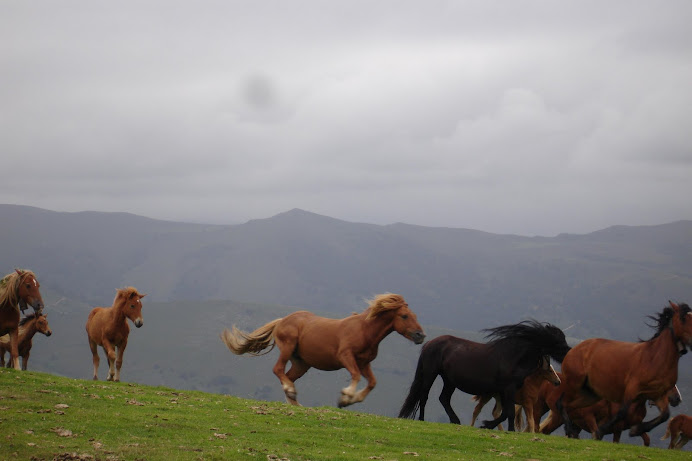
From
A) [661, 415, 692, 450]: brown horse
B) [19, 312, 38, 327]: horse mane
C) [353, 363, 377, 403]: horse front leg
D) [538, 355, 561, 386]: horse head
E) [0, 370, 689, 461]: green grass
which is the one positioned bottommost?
[661, 415, 692, 450]: brown horse

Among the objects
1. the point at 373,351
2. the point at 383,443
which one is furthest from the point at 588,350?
the point at 383,443

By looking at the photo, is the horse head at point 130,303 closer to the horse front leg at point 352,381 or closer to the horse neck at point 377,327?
the horse front leg at point 352,381

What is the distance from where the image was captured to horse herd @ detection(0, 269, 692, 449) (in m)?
20.0

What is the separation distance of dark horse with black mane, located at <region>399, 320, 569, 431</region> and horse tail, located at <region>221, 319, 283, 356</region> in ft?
17.4

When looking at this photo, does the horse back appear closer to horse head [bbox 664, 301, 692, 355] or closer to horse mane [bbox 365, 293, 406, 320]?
horse head [bbox 664, 301, 692, 355]

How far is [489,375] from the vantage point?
22625 millimetres

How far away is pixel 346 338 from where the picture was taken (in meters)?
22.3

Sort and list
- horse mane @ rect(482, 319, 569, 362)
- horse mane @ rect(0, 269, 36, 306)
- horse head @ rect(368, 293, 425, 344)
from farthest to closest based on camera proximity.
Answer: horse mane @ rect(482, 319, 569, 362), horse mane @ rect(0, 269, 36, 306), horse head @ rect(368, 293, 425, 344)

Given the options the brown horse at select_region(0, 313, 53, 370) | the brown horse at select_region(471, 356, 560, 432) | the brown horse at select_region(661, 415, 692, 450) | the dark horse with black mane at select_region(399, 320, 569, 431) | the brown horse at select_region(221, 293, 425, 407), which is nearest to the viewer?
the brown horse at select_region(221, 293, 425, 407)

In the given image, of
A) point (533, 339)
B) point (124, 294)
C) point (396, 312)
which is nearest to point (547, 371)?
point (533, 339)

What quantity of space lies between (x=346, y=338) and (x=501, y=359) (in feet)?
15.4

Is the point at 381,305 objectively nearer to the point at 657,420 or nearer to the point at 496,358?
the point at 496,358

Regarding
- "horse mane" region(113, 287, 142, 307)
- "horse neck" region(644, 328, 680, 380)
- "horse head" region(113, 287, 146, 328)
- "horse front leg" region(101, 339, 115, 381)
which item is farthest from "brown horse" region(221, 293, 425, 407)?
"horse neck" region(644, 328, 680, 380)

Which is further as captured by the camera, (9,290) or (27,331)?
(27,331)
